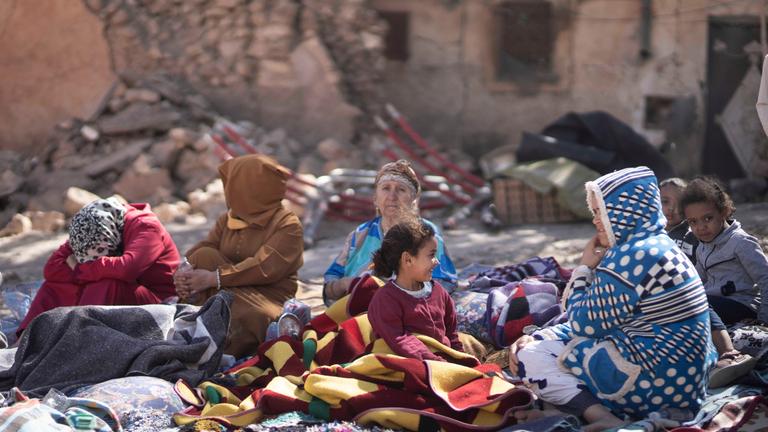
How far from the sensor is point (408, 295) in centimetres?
454

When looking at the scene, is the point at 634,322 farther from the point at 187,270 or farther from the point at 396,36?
the point at 396,36

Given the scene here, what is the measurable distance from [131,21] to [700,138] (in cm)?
664

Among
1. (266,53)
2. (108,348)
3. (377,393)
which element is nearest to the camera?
(377,393)

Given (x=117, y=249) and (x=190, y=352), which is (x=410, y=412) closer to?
(x=190, y=352)

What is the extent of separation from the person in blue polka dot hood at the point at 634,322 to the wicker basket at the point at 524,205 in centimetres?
536

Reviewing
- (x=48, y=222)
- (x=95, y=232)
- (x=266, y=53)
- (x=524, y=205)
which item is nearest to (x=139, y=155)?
(x=48, y=222)

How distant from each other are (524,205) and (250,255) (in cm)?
432

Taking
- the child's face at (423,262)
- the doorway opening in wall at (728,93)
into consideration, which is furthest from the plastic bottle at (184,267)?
the doorway opening in wall at (728,93)

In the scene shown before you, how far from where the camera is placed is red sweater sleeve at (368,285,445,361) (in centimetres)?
438

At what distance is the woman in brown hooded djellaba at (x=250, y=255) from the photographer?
5383mm

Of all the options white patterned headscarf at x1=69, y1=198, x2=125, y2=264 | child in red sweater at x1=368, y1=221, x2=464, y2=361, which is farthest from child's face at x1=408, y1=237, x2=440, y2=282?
white patterned headscarf at x1=69, y1=198, x2=125, y2=264

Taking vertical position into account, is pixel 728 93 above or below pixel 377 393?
above

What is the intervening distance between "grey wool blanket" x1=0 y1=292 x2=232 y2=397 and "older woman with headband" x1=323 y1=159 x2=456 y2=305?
2.65ft

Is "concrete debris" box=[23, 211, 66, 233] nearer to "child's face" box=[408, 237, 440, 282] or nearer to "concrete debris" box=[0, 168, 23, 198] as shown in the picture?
"concrete debris" box=[0, 168, 23, 198]
